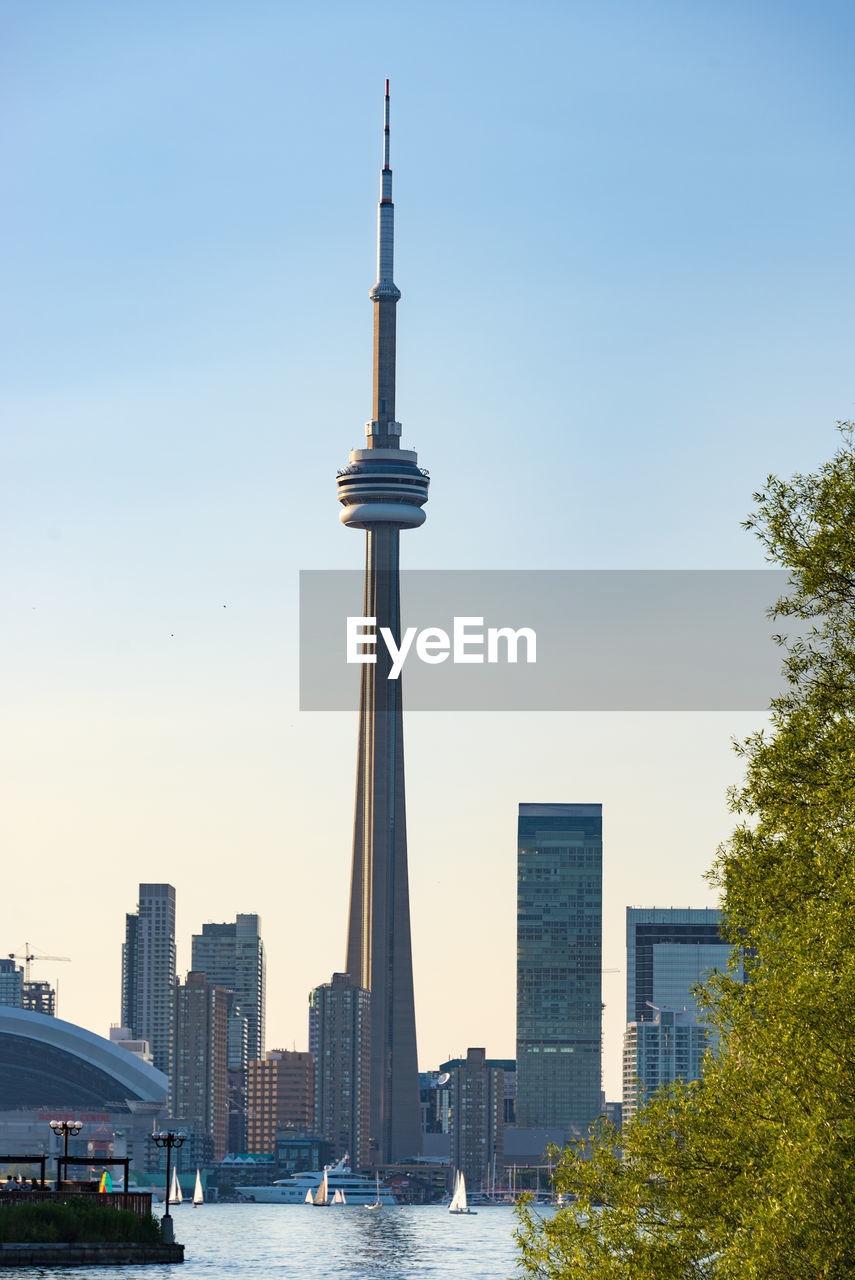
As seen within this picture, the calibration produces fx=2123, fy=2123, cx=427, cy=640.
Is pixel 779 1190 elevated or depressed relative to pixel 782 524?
depressed

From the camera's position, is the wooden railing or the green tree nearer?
Result: the green tree

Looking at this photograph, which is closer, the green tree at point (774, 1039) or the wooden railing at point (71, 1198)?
the green tree at point (774, 1039)

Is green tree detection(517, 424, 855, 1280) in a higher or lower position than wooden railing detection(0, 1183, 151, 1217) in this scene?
higher

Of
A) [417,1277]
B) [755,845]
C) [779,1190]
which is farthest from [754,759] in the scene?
[417,1277]

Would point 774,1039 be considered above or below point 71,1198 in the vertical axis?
above

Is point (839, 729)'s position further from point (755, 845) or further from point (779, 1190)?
point (779, 1190)

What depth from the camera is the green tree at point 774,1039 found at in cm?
3322

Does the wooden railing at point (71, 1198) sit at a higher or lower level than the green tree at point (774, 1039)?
lower

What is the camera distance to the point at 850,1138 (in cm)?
3244

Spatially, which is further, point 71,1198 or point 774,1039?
point 71,1198

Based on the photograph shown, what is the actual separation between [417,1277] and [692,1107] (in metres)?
119

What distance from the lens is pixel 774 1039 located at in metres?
34.4

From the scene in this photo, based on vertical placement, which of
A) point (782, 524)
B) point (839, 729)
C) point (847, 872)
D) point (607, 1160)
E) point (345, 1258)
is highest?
point (782, 524)

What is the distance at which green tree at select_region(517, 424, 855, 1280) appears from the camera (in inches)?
1308
